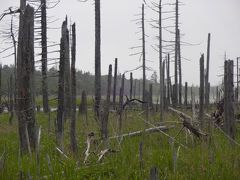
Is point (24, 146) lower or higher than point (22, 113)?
lower

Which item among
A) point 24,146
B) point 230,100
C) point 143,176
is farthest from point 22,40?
point 230,100

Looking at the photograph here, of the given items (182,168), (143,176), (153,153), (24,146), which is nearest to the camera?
(143,176)

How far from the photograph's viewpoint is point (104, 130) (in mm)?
5840

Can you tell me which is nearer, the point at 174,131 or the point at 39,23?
the point at 174,131

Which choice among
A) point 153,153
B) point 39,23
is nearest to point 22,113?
point 153,153

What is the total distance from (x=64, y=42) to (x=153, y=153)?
2713 millimetres

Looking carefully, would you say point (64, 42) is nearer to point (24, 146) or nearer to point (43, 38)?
point (24, 146)

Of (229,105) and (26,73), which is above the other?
(26,73)

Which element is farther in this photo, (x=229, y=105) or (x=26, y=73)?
(x=26, y=73)

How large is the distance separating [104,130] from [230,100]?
2.52m

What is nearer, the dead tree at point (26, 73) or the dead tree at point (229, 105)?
the dead tree at point (229, 105)

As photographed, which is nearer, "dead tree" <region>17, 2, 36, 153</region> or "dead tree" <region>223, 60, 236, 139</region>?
"dead tree" <region>223, 60, 236, 139</region>

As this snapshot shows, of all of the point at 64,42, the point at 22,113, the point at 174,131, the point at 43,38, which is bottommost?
the point at 174,131

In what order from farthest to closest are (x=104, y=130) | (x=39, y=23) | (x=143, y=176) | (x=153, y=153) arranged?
1. (x=39, y=23)
2. (x=104, y=130)
3. (x=153, y=153)
4. (x=143, y=176)
